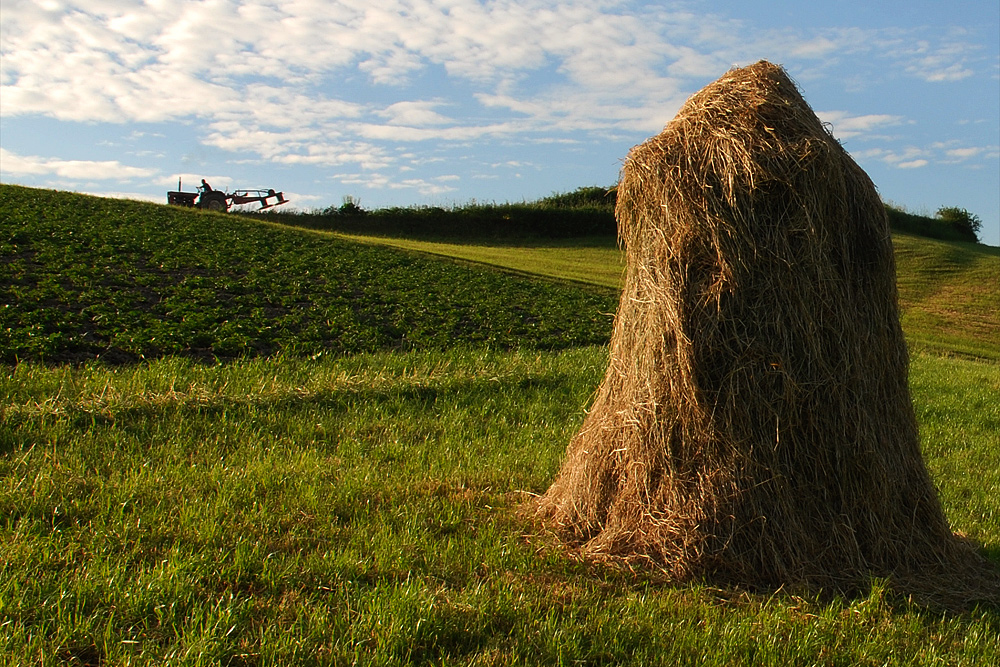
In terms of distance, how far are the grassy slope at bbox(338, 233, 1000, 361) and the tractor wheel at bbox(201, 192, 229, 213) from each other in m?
10.4

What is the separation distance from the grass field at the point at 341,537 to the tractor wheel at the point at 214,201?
103ft

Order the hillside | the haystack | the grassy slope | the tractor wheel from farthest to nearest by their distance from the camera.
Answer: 1. the tractor wheel
2. the grassy slope
3. the hillside
4. the haystack

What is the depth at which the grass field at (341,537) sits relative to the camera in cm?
361

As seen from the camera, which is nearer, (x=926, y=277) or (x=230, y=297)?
(x=230, y=297)

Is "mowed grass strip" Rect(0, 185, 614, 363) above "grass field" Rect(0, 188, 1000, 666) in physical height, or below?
above

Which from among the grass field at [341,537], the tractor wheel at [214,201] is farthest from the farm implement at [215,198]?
the grass field at [341,537]

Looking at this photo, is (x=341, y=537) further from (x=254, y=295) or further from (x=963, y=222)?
(x=963, y=222)

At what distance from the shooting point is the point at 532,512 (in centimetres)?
554

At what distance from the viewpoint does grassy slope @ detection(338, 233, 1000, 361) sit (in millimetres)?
23641

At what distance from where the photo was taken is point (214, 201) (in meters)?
39.8

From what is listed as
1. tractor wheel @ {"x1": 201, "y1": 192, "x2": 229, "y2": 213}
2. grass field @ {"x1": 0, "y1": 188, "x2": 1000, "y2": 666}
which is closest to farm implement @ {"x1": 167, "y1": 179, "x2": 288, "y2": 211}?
tractor wheel @ {"x1": 201, "y1": 192, "x2": 229, "y2": 213}

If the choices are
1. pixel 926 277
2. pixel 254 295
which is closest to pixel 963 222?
pixel 926 277

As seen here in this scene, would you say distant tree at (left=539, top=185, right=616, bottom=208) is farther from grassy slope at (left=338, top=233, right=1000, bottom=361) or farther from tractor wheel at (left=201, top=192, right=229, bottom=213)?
tractor wheel at (left=201, top=192, right=229, bottom=213)

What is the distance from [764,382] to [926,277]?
37.0 metres
